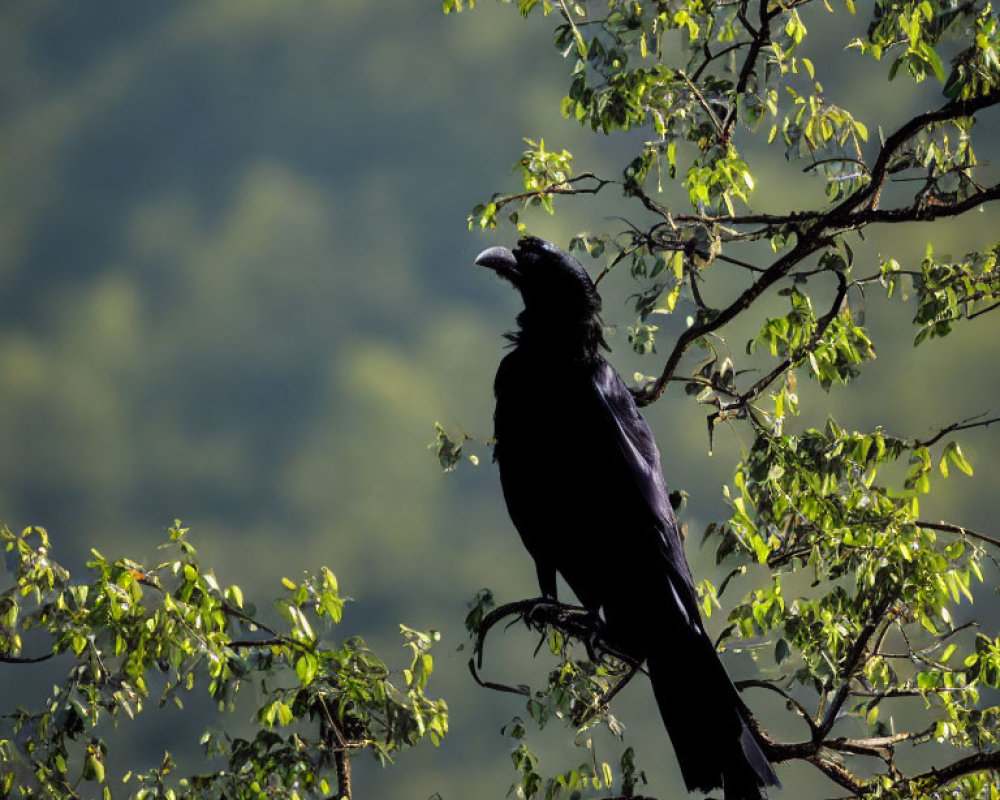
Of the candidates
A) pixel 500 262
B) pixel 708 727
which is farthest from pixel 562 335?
pixel 708 727

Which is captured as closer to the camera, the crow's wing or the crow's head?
the crow's wing

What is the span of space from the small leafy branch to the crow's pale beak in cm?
99

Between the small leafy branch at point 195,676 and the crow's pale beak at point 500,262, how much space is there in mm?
988

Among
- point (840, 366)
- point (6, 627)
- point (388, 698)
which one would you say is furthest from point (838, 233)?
point (6, 627)

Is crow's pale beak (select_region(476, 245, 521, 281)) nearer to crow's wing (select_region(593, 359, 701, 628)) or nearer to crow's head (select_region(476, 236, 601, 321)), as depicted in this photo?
crow's head (select_region(476, 236, 601, 321))

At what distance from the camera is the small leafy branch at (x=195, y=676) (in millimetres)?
2746

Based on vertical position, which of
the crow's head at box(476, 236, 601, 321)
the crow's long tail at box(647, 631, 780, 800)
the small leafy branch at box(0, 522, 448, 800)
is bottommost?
the crow's long tail at box(647, 631, 780, 800)

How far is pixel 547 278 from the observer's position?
3.13m

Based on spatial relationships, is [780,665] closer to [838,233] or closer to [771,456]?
[771,456]

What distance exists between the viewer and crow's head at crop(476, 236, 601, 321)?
10.1 feet

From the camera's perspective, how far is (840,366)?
3342 millimetres

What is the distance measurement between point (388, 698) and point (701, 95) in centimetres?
193

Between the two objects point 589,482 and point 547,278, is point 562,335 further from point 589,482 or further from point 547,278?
point 589,482

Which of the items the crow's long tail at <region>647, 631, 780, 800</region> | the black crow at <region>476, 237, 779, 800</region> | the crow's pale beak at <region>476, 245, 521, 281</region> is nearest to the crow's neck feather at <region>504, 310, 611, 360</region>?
the black crow at <region>476, 237, 779, 800</region>
